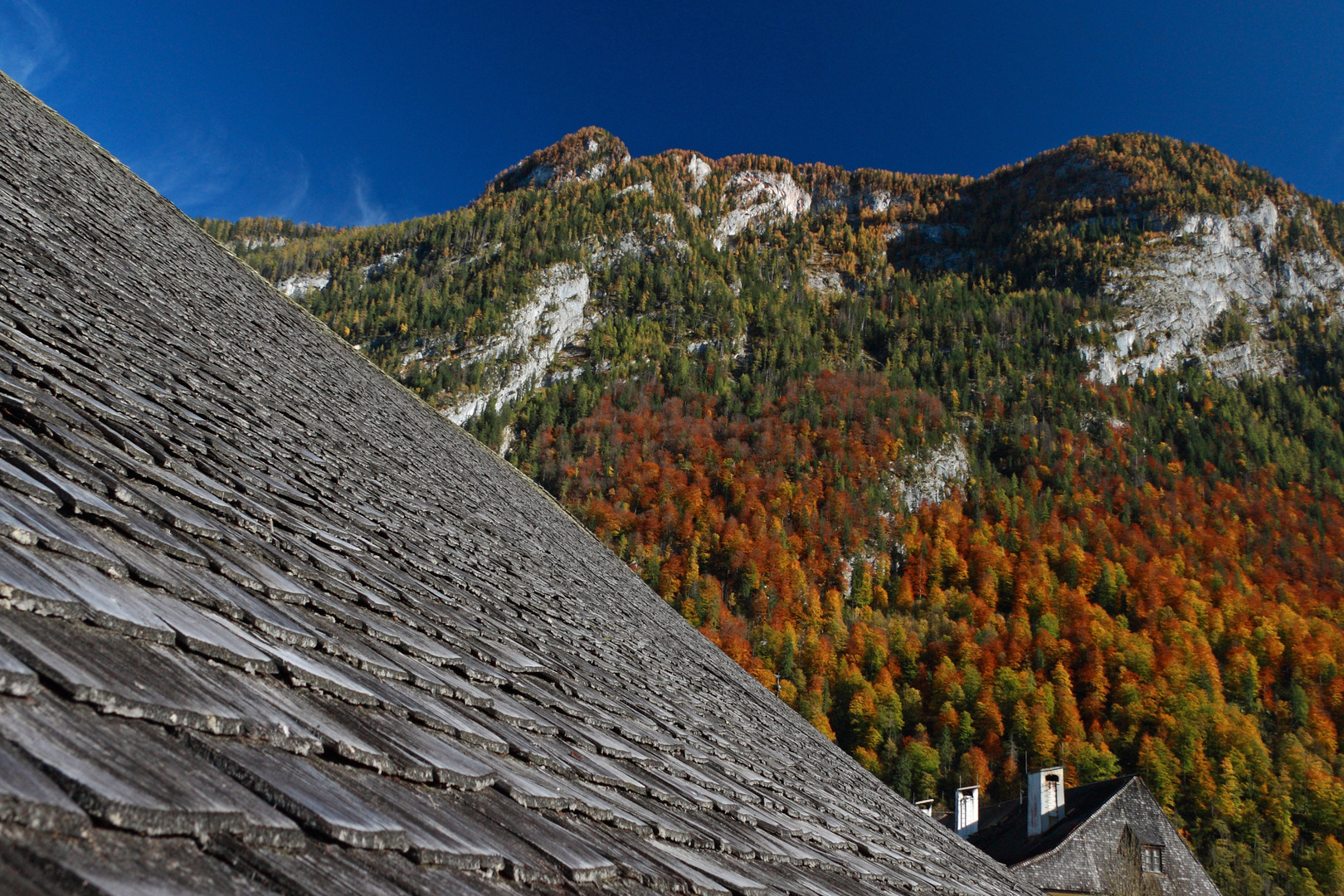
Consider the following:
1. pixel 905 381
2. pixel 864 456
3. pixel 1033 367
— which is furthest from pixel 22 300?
pixel 1033 367

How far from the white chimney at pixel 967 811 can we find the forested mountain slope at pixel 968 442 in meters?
28.5

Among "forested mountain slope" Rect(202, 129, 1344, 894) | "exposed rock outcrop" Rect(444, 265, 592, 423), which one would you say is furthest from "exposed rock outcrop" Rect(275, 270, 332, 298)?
"exposed rock outcrop" Rect(444, 265, 592, 423)

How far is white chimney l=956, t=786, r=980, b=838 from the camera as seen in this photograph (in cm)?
2661

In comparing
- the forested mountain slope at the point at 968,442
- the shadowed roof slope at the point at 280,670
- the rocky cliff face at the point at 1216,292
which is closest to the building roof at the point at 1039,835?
the shadowed roof slope at the point at 280,670

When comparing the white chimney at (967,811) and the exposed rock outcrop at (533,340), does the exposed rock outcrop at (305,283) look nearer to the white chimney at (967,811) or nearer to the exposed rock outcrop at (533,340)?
the exposed rock outcrop at (533,340)

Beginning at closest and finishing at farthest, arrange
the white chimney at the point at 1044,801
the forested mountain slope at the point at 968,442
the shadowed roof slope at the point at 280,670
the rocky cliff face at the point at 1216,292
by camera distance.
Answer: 1. the shadowed roof slope at the point at 280,670
2. the white chimney at the point at 1044,801
3. the forested mountain slope at the point at 968,442
4. the rocky cliff face at the point at 1216,292

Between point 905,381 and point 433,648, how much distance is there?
435 feet

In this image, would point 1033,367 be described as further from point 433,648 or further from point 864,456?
point 433,648

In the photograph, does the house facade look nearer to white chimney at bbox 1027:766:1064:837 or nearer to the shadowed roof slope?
white chimney at bbox 1027:766:1064:837

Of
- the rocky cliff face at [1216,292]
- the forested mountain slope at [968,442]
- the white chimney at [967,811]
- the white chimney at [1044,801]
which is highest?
the rocky cliff face at [1216,292]

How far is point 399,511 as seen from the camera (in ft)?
14.6

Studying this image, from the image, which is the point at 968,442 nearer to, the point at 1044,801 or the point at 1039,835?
the point at 1044,801

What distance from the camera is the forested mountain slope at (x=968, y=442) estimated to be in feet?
197

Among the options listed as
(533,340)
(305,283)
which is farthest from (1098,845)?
(305,283)
